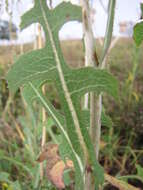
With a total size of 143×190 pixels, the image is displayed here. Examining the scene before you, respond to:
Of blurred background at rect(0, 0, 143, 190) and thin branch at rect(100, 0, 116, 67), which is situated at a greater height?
thin branch at rect(100, 0, 116, 67)

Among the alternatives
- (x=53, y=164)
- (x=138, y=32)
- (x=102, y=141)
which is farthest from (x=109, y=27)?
(x=102, y=141)

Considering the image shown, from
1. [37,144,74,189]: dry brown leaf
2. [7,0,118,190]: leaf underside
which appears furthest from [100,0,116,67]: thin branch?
[37,144,74,189]: dry brown leaf

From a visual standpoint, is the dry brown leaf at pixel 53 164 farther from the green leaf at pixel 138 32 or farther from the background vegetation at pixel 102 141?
the green leaf at pixel 138 32

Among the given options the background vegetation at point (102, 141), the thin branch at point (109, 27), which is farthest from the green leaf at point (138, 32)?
the background vegetation at point (102, 141)

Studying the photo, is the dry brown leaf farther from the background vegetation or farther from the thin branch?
the thin branch

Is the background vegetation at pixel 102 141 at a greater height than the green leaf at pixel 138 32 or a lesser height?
lesser

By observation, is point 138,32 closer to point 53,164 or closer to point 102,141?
point 53,164

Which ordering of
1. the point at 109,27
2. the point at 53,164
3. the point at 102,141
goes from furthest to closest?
the point at 102,141 → the point at 53,164 → the point at 109,27

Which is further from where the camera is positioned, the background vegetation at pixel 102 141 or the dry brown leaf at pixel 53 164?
the background vegetation at pixel 102 141

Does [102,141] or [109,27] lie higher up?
[109,27]

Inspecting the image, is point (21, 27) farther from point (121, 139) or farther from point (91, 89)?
point (121, 139)

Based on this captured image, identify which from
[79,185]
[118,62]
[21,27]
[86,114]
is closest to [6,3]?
[21,27]
